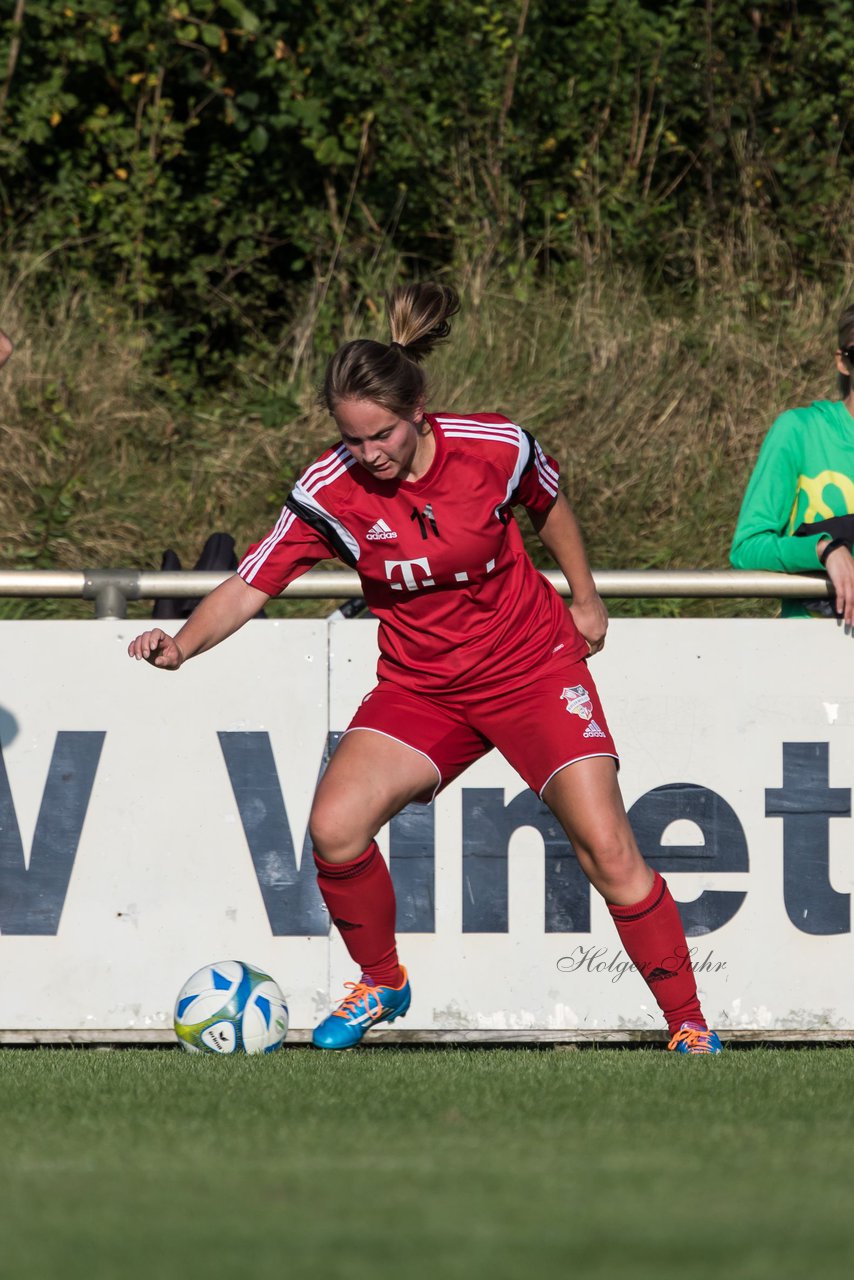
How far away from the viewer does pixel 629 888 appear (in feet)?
16.3

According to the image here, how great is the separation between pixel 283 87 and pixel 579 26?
2.14m

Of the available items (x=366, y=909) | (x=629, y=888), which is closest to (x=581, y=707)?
(x=629, y=888)

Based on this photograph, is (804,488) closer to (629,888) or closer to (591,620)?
(591,620)

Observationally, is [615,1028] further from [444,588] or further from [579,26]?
[579,26]

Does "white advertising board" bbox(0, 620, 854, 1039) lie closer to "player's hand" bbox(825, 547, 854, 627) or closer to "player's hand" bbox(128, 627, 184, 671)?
"player's hand" bbox(825, 547, 854, 627)

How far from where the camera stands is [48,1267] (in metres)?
2.54

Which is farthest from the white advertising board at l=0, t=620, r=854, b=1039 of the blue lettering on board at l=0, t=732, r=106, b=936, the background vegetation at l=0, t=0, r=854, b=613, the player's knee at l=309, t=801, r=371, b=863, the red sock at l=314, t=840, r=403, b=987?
the background vegetation at l=0, t=0, r=854, b=613

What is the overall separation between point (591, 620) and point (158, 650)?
4.39 feet

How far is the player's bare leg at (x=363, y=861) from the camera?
488 cm

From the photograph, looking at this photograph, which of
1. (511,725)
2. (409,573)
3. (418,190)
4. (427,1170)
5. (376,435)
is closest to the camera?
(427,1170)

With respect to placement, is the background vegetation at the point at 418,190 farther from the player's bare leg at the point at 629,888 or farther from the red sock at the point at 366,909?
the player's bare leg at the point at 629,888

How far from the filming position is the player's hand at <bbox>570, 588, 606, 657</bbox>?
206 inches

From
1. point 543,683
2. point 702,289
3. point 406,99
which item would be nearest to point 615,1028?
point 543,683

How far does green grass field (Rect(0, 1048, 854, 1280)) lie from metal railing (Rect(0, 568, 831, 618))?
157cm
